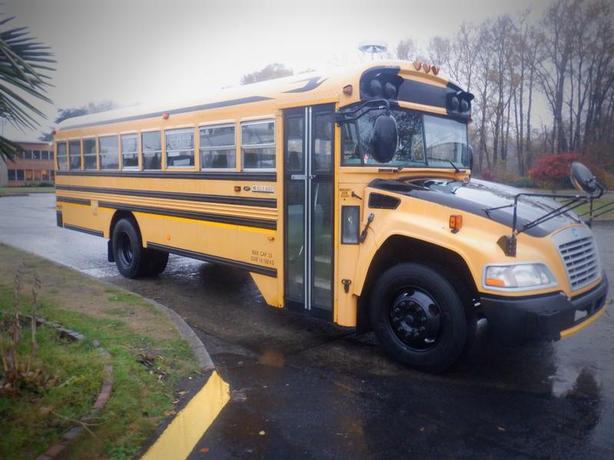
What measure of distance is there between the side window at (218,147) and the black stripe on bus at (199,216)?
630 millimetres

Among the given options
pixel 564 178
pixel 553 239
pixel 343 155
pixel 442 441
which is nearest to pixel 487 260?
pixel 553 239

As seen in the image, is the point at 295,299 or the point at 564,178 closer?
the point at 295,299

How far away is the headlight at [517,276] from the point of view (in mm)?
4091

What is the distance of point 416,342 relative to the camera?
4.76m

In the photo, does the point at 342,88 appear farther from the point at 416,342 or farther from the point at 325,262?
the point at 416,342

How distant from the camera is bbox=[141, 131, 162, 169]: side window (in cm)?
771

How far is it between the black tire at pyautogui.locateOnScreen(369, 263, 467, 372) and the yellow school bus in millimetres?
12

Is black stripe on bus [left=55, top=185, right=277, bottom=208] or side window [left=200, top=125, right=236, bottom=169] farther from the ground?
side window [left=200, top=125, right=236, bottom=169]

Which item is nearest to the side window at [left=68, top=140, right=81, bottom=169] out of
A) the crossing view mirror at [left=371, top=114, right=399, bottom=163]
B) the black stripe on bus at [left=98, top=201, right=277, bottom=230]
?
the black stripe on bus at [left=98, top=201, right=277, bottom=230]

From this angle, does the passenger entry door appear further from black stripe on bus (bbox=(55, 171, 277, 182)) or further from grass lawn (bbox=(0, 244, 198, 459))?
grass lawn (bbox=(0, 244, 198, 459))

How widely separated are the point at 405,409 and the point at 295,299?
6.45 ft

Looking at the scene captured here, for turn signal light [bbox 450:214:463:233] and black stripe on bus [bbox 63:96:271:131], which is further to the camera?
black stripe on bus [bbox 63:96:271:131]

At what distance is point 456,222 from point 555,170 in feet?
86.5

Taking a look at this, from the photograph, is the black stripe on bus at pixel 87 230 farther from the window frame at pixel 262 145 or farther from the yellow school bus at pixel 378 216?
the window frame at pixel 262 145
